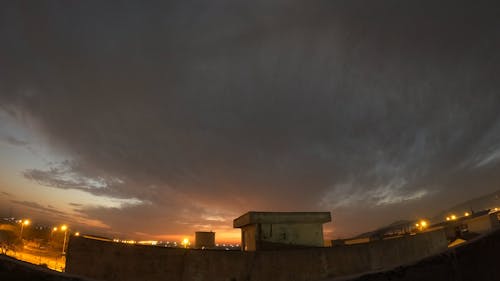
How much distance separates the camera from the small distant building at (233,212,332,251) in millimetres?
13461

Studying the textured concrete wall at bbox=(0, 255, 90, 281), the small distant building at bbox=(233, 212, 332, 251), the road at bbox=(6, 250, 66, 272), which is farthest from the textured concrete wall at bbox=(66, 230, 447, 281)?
the road at bbox=(6, 250, 66, 272)

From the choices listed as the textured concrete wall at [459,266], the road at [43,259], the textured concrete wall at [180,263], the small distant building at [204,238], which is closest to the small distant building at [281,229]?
the textured concrete wall at [180,263]

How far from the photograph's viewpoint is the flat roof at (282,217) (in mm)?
13680

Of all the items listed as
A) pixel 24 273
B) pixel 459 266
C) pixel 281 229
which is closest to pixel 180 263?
pixel 24 273

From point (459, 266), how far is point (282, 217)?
1228 cm

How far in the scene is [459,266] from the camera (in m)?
1.94

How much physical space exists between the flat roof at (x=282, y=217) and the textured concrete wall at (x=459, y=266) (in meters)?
12.0

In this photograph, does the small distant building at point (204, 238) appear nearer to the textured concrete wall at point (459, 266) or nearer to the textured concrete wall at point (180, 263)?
the textured concrete wall at point (180, 263)

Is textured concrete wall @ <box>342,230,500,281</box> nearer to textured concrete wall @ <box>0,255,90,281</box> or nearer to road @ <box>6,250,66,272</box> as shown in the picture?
textured concrete wall @ <box>0,255,90,281</box>

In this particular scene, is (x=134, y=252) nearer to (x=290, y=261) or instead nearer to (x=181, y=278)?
(x=181, y=278)

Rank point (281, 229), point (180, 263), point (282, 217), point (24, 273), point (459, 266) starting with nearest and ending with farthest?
point (24, 273)
point (459, 266)
point (180, 263)
point (281, 229)
point (282, 217)

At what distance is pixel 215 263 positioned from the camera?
656 cm

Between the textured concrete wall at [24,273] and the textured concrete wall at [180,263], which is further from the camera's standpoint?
the textured concrete wall at [180,263]

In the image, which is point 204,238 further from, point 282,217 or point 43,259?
point 43,259
